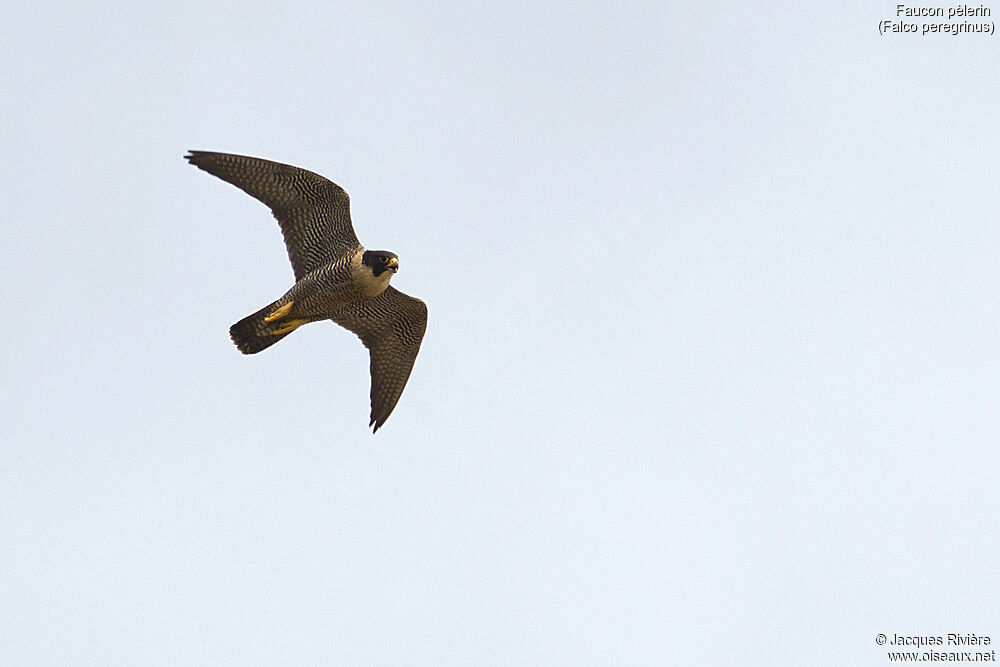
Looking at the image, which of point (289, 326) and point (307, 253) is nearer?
point (289, 326)

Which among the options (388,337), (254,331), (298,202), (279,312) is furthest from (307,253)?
(388,337)

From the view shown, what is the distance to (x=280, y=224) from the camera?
25125 mm

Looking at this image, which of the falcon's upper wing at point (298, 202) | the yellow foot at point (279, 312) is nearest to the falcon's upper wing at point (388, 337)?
the falcon's upper wing at point (298, 202)

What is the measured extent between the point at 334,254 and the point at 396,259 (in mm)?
1262

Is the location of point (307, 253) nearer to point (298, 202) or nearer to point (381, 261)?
point (298, 202)

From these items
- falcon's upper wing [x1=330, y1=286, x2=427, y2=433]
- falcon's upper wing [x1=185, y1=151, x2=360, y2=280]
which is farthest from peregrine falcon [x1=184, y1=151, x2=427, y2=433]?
falcon's upper wing [x1=330, y1=286, x2=427, y2=433]

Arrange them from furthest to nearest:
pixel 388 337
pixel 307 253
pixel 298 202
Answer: pixel 388 337 → pixel 307 253 → pixel 298 202

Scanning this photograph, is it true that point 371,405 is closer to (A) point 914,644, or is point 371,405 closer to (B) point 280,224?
(B) point 280,224

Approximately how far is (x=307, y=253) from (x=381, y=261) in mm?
1621

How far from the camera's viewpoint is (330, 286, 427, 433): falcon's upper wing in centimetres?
2595

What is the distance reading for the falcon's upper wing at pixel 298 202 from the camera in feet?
80.0

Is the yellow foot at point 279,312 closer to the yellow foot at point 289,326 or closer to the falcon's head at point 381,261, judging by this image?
the yellow foot at point 289,326

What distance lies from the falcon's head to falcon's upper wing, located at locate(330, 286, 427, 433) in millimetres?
1502

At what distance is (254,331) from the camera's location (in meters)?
24.8
